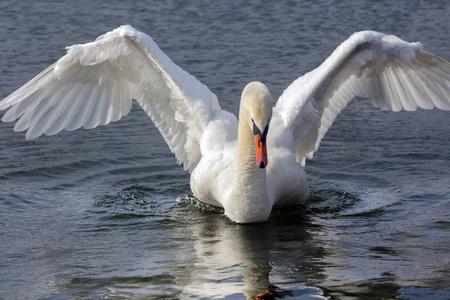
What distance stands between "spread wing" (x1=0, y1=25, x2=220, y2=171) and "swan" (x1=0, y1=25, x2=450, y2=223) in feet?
0.03

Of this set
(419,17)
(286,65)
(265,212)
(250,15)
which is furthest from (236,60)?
(265,212)

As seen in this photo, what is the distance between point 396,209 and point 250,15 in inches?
347

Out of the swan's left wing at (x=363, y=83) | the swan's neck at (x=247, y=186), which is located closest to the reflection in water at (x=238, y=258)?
the swan's neck at (x=247, y=186)

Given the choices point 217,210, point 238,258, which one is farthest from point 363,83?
point 238,258

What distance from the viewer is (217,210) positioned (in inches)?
339

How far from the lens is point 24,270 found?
263 inches

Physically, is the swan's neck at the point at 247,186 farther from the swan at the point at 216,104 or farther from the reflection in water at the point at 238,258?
the reflection in water at the point at 238,258

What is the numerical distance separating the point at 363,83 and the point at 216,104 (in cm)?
161

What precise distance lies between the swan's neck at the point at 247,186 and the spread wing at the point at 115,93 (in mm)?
899

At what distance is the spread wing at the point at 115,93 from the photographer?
8.12 metres

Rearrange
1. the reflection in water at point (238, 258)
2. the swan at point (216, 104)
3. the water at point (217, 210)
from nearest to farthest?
the reflection in water at point (238, 258) → the water at point (217, 210) → the swan at point (216, 104)

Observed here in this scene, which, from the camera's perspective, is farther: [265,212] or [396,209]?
[396,209]

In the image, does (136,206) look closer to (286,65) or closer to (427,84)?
(427,84)

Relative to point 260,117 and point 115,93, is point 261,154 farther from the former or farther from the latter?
point 115,93
